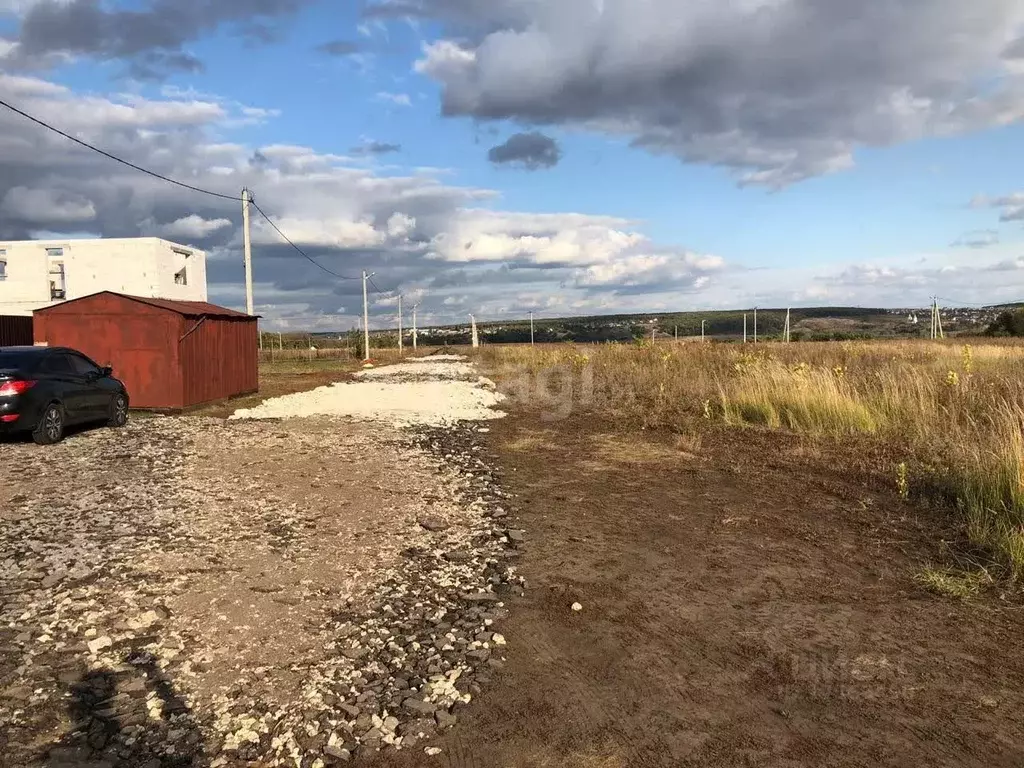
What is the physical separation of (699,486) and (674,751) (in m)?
6.01

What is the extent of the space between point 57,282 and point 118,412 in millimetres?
32198

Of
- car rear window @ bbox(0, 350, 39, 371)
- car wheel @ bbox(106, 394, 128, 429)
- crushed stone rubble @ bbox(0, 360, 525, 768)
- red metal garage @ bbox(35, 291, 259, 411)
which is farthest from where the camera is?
red metal garage @ bbox(35, 291, 259, 411)

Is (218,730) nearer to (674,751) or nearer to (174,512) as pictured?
(674,751)

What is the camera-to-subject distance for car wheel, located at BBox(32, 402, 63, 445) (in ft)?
40.3

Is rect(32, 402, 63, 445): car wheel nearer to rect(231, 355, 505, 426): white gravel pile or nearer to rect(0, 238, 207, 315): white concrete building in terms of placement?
rect(231, 355, 505, 426): white gravel pile

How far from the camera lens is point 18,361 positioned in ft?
41.0

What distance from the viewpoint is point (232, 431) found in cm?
1445

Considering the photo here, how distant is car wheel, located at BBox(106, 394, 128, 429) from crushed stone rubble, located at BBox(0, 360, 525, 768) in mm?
5973

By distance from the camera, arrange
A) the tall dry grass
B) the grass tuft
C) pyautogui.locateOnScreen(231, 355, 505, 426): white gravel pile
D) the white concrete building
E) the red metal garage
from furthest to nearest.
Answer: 1. the white concrete building
2. the red metal garage
3. pyautogui.locateOnScreen(231, 355, 505, 426): white gravel pile
4. the tall dry grass
5. the grass tuft

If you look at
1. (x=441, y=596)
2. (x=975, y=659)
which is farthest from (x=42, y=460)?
(x=975, y=659)

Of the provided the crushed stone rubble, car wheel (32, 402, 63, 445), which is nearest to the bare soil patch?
the crushed stone rubble

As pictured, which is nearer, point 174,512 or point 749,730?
point 749,730

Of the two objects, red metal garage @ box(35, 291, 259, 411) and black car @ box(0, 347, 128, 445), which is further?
red metal garage @ box(35, 291, 259, 411)

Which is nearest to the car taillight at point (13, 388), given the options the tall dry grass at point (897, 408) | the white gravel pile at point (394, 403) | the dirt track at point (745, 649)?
the white gravel pile at point (394, 403)
